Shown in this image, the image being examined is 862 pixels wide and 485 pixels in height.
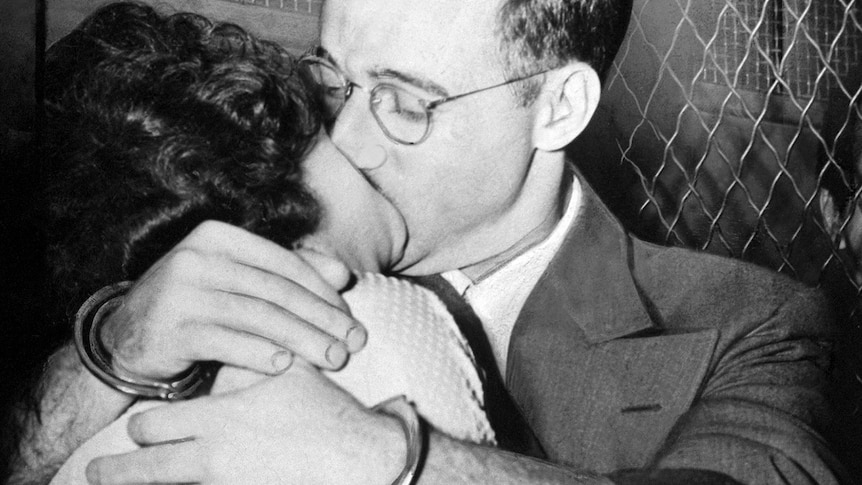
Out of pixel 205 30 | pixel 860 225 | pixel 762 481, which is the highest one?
pixel 205 30

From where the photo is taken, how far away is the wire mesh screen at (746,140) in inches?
38.9

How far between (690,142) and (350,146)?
0.51 meters

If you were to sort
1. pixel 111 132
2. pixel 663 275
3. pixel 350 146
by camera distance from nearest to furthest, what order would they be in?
pixel 111 132
pixel 350 146
pixel 663 275

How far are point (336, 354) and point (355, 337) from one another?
20mm

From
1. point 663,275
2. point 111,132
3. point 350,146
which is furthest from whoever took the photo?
point 663,275

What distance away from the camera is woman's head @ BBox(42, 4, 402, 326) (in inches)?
24.6

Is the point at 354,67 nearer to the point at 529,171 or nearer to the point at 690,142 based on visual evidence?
the point at 529,171

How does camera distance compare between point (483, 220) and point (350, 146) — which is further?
point (483, 220)

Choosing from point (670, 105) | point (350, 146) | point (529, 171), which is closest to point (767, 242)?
point (670, 105)

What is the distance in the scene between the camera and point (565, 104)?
0.91 meters

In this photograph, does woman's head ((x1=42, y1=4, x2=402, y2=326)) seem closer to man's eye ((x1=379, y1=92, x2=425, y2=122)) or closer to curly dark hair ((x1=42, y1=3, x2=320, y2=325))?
curly dark hair ((x1=42, y1=3, x2=320, y2=325))

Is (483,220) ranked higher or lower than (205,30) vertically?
lower

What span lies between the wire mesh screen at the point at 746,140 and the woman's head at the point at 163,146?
1.60ft

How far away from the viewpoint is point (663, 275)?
3.08ft
